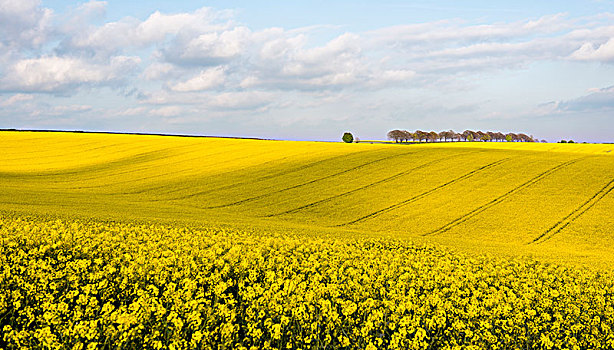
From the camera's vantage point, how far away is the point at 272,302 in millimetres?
7707

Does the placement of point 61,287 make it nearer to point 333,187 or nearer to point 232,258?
point 232,258

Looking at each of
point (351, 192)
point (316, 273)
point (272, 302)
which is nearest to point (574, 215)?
point (351, 192)

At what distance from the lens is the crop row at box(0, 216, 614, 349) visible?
6.91 meters

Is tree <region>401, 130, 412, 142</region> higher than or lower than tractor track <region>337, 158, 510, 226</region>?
higher

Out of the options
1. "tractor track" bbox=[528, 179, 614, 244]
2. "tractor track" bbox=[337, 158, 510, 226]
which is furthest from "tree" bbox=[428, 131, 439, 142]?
"tractor track" bbox=[528, 179, 614, 244]

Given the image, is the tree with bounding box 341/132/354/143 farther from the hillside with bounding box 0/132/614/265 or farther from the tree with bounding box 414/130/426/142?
the hillside with bounding box 0/132/614/265

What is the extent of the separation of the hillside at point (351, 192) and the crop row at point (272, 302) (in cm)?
948

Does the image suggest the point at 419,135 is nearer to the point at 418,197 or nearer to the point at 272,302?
the point at 418,197

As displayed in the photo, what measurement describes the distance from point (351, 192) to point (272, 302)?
99.7ft

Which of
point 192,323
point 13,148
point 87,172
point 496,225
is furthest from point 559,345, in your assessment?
point 13,148

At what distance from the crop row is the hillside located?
9.48 m

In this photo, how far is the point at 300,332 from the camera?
704cm

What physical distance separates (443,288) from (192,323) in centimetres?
512

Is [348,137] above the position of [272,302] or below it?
above
